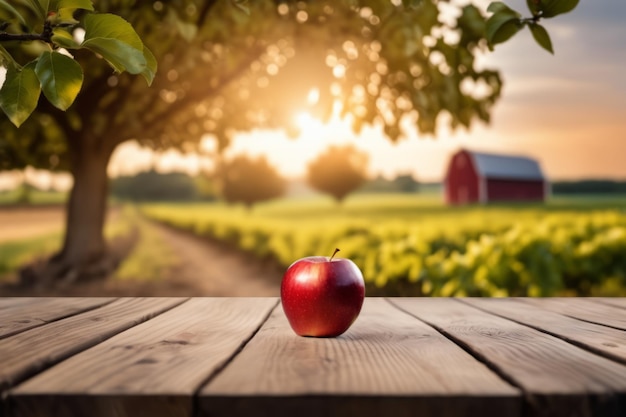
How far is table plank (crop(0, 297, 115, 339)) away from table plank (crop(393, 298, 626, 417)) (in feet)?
4.05

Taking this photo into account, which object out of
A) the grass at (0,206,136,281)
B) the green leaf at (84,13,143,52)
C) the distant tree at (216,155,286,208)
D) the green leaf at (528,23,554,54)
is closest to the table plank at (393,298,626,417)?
the green leaf at (528,23,554,54)

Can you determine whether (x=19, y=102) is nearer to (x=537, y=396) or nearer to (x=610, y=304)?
(x=537, y=396)

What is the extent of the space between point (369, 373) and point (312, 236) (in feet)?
29.5

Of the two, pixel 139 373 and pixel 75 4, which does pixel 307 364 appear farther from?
pixel 75 4

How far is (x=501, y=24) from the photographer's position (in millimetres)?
1802

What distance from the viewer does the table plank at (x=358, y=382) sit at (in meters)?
1.17

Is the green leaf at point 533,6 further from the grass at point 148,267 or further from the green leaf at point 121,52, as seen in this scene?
the grass at point 148,267

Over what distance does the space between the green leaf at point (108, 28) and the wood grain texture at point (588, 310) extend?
1630mm

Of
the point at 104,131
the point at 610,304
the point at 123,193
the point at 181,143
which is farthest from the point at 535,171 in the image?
the point at 123,193

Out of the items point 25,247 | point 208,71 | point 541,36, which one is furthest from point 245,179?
point 541,36

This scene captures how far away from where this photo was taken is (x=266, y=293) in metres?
11.4

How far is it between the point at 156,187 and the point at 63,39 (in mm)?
90822

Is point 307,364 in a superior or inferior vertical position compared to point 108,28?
inferior

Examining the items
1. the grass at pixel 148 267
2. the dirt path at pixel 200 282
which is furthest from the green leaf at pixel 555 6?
the grass at pixel 148 267
